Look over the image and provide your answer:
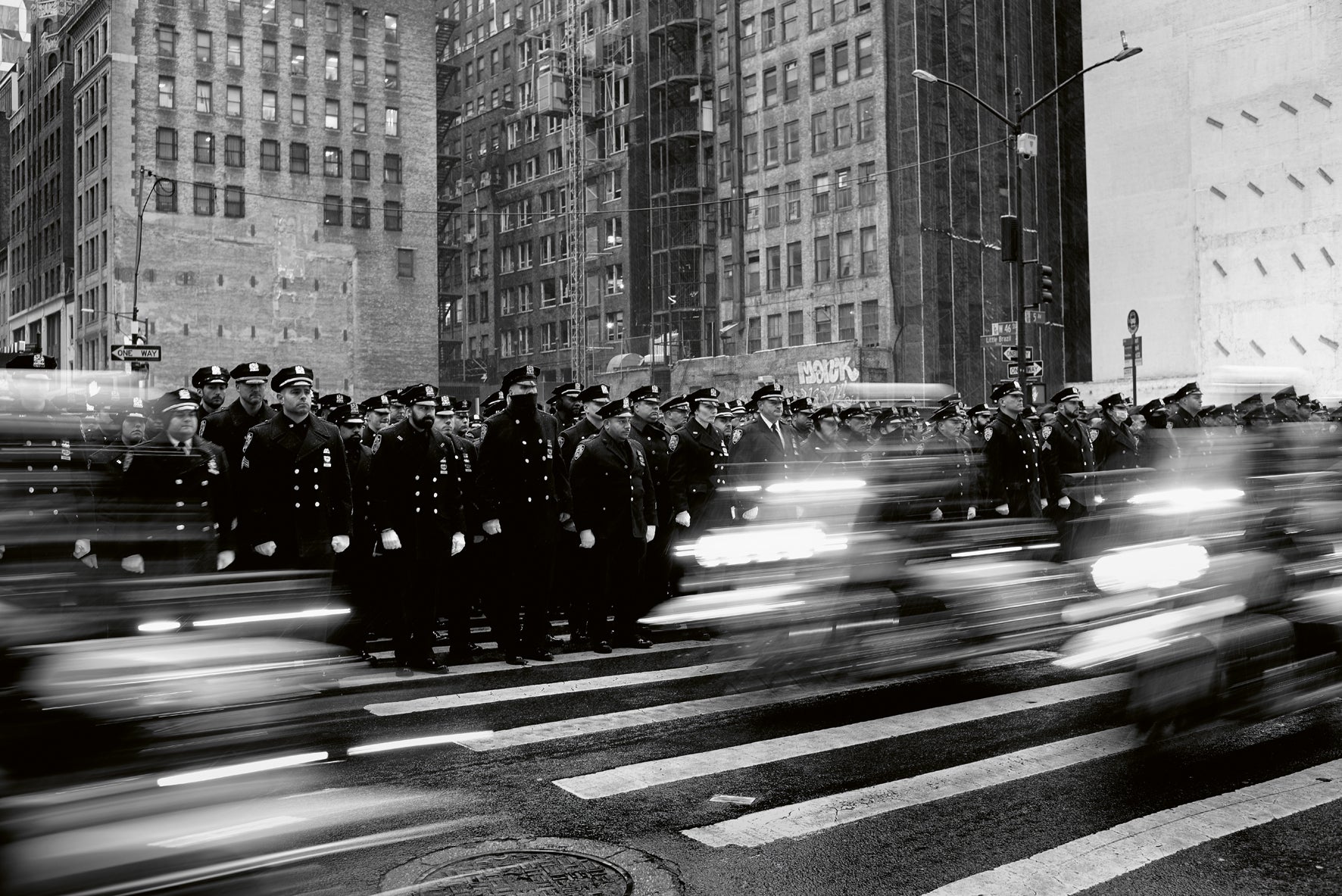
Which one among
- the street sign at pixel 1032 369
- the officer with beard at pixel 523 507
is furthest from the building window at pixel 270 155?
the officer with beard at pixel 523 507

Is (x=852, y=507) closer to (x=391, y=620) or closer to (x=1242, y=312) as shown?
(x=391, y=620)

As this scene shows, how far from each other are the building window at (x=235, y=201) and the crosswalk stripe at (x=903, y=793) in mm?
71342

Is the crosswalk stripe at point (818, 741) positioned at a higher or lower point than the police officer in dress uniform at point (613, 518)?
lower

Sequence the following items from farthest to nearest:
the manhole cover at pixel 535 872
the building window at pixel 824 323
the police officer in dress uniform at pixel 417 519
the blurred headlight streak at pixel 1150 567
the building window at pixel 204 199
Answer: the building window at pixel 204 199 → the building window at pixel 824 323 → the police officer in dress uniform at pixel 417 519 → the blurred headlight streak at pixel 1150 567 → the manhole cover at pixel 535 872

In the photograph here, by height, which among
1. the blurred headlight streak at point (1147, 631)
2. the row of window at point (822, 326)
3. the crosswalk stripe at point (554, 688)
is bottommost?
the crosswalk stripe at point (554, 688)

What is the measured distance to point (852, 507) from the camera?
311 inches

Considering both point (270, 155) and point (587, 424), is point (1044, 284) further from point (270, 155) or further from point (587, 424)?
point (270, 155)

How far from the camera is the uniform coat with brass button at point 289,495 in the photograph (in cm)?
932

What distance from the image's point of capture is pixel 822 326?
62031 mm

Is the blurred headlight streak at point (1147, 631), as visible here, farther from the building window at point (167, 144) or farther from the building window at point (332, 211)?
the building window at point (332, 211)

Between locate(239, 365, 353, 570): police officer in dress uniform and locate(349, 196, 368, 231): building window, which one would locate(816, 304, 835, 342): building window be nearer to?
locate(349, 196, 368, 231): building window

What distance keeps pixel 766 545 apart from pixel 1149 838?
323 cm

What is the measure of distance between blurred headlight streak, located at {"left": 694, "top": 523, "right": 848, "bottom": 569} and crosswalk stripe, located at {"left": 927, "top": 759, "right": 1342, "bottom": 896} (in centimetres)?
257

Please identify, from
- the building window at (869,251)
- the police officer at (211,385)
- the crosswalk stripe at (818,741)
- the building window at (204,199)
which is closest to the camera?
the crosswalk stripe at (818,741)
